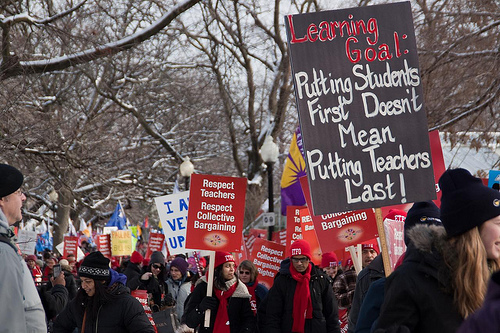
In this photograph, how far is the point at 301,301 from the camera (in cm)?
788

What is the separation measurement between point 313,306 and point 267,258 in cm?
225

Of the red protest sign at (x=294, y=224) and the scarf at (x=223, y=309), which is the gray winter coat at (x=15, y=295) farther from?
the red protest sign at (x=294, y=224)

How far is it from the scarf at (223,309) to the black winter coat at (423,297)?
5219 mm

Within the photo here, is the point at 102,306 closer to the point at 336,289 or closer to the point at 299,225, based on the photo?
the point at 336,289

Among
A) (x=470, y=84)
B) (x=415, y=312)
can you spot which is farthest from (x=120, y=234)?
(x=415, y=312)

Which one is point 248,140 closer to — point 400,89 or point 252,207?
point 252,207

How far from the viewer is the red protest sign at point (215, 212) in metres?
8.77

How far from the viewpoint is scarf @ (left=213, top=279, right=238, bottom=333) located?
26.1 feet

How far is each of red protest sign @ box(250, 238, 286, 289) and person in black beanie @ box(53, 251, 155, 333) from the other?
397cm

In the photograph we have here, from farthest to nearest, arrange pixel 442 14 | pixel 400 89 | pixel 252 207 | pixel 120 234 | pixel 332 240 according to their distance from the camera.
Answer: pixel 252 207
pixel 120 234
pixel 442 14
pixel 332 240
pixel 400 89

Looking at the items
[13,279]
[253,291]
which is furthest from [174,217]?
[13,279]

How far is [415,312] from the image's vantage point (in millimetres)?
2873

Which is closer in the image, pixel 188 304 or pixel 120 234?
pixel 188 304

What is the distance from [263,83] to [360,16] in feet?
69.6
